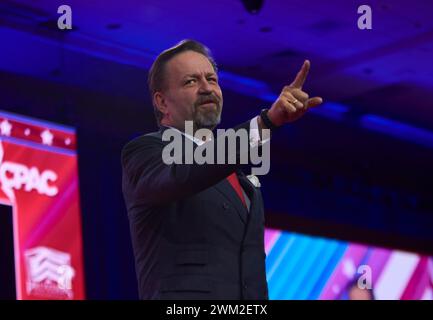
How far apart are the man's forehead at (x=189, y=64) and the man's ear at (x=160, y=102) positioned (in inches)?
2.7

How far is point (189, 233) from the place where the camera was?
1.99 meters

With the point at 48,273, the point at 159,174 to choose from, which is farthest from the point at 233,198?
the point at 48,273

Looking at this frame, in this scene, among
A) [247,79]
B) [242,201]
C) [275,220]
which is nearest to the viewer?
[242,201]

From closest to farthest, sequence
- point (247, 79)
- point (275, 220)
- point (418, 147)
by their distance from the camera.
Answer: point (247, 79) < point (275, 220) < point (418, 147)

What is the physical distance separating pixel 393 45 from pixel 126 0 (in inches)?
72.8

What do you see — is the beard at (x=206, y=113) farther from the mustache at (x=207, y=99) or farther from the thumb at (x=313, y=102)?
the thumb at (x=313, y=102)

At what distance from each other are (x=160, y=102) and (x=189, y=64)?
120 millimetres

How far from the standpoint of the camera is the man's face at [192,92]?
2.17m

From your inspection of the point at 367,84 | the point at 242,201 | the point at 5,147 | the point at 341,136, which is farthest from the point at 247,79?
the point at 242,201

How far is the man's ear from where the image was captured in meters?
2.27

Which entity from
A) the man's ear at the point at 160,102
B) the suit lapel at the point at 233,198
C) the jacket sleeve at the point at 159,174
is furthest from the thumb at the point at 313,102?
the man's ear at the point at 160,102

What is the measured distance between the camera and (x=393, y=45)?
19.2ft

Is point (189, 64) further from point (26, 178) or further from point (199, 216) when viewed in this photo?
point (26, 178)
